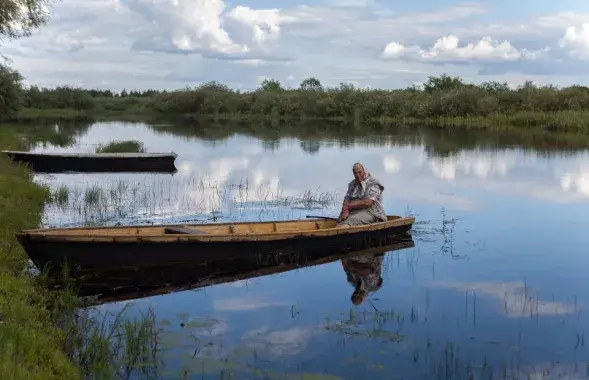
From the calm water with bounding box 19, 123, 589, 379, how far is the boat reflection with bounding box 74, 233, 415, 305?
232 mm

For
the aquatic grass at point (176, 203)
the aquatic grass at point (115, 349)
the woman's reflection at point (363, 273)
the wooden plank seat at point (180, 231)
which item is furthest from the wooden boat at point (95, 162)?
the aquatic grass at point (115, 349)

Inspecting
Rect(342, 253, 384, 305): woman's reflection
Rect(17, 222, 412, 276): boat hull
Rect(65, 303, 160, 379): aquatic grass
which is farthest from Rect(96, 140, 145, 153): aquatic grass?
Rect(65, 303, 160, 379): aquatic grass

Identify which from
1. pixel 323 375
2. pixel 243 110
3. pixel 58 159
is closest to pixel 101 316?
pixel 323 375

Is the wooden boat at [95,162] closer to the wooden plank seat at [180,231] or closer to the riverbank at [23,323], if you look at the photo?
the riverbank at [23,323]

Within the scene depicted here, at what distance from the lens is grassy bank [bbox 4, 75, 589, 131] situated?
180 feet

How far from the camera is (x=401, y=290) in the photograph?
10.3m

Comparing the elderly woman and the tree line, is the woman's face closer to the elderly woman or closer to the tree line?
the elderly woman

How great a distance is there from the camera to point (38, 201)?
51.5 ft

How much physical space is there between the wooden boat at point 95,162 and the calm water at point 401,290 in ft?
2.86

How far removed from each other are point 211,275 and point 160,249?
921mm

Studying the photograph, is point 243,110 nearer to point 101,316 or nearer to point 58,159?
point 58,159

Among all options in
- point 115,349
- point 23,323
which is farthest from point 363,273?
point 23,323

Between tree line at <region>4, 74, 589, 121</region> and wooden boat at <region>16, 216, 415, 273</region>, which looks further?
tree line at <region>4, 74, 589, 121</region>

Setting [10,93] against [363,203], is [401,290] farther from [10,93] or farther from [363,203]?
[10,93]
